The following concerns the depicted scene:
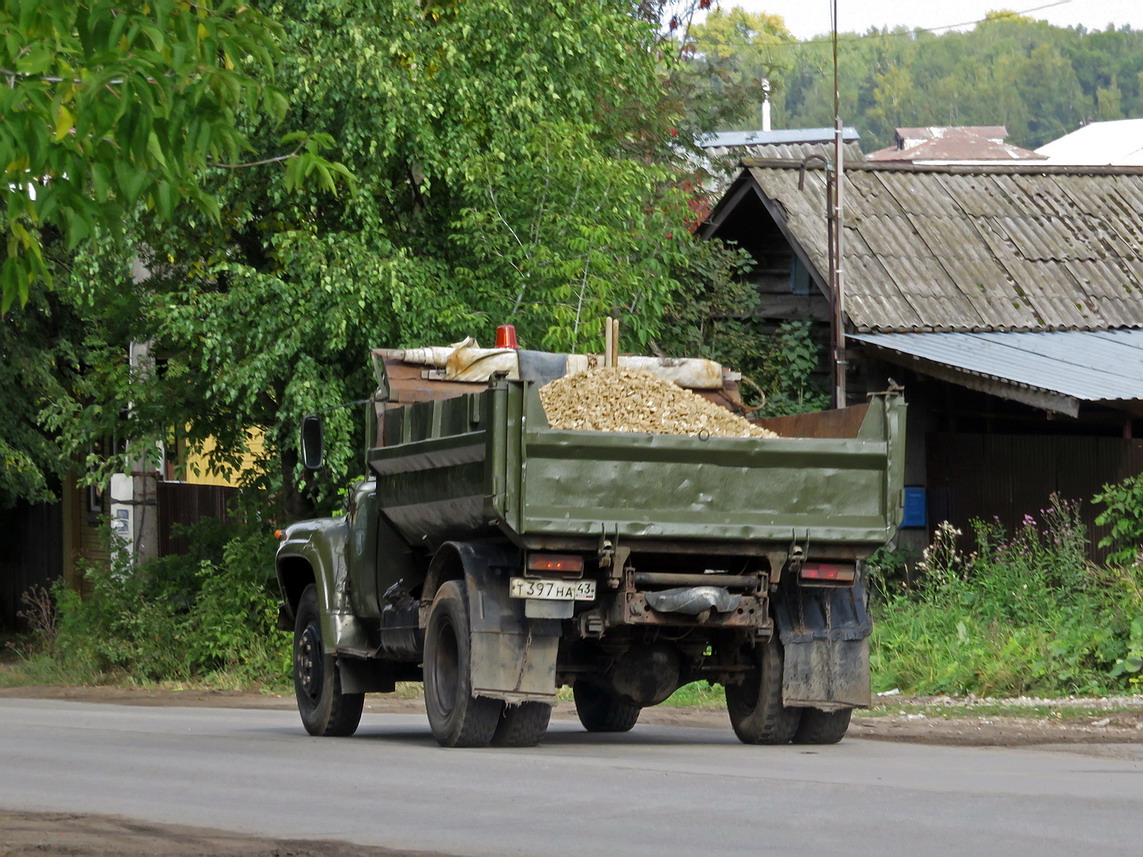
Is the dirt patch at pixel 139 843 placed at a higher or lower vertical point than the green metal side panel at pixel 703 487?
lower

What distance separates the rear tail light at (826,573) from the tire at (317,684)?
3.71m

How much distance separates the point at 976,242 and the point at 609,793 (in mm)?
15503

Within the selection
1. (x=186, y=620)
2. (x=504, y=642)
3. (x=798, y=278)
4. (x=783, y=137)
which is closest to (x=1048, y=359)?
(x=798, y=278)

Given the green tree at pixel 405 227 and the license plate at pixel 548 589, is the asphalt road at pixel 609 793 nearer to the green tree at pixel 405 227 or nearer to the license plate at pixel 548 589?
the license plate at pixel 548 589

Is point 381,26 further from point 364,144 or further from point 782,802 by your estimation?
point 782,802

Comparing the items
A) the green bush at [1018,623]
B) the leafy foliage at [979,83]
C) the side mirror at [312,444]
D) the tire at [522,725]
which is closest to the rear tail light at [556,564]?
the tire at [522,725]

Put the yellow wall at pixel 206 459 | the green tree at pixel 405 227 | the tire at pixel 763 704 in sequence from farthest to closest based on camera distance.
Result: the yellow wall at pixel 206 459 < the green tree at pixel 405 227 < the tire at pixel 763 704

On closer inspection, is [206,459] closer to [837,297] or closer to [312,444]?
[837,297]

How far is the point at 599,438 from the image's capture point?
10.8m

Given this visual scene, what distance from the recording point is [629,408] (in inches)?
455

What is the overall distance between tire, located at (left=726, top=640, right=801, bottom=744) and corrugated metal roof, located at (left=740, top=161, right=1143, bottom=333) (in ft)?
31.0

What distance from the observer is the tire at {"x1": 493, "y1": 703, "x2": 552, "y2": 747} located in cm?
1141

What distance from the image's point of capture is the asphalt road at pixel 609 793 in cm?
754

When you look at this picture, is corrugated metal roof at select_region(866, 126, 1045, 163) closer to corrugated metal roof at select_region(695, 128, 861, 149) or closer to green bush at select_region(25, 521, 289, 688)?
corrugated metal roof at select_region(695, 128, 861, 149)
